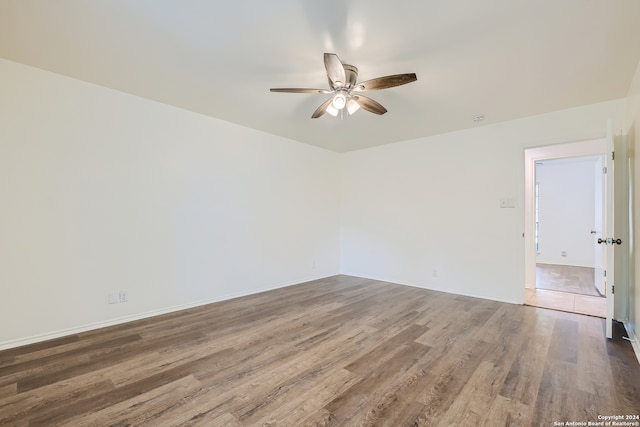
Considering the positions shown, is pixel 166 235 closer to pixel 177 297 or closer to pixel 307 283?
pixel 177 297

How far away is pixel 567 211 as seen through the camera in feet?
24.0

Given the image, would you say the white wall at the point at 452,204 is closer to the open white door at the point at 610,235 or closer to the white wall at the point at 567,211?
the open white door at the point at 610,235

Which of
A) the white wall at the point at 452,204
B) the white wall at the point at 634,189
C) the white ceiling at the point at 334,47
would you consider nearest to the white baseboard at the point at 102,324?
the white ceiling at the point at 334,47

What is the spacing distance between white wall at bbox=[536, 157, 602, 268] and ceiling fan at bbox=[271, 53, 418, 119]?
6.46 m

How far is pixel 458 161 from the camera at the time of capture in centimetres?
448

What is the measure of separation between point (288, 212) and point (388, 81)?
3.10 m

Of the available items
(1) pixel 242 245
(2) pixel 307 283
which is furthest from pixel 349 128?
(2) pixel 307 283

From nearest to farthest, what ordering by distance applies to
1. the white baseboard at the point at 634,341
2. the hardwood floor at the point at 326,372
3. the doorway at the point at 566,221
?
1. the hardwood floor at the point at 326,372
2. the white baseboard at the point at 634,341
3. the doorway at the point at 566,221

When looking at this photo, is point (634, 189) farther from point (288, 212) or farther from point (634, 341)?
point (288, 212)

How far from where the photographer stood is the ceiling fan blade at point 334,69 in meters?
2.03

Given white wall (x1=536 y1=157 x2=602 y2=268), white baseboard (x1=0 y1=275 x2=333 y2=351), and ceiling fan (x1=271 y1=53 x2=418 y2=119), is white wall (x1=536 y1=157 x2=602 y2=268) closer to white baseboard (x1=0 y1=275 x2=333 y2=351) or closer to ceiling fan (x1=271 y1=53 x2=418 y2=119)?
ceiling fan (x1=271 y1=53 x2=418 y2=119)

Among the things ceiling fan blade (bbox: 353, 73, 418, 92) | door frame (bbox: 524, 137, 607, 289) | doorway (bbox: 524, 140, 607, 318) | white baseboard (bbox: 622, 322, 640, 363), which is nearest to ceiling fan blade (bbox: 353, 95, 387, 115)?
ceiling fan blade (bbox: 353, 73, 418, 92)

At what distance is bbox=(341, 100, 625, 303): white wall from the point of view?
390cm

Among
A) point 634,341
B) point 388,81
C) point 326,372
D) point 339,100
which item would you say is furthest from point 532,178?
point 326,372
